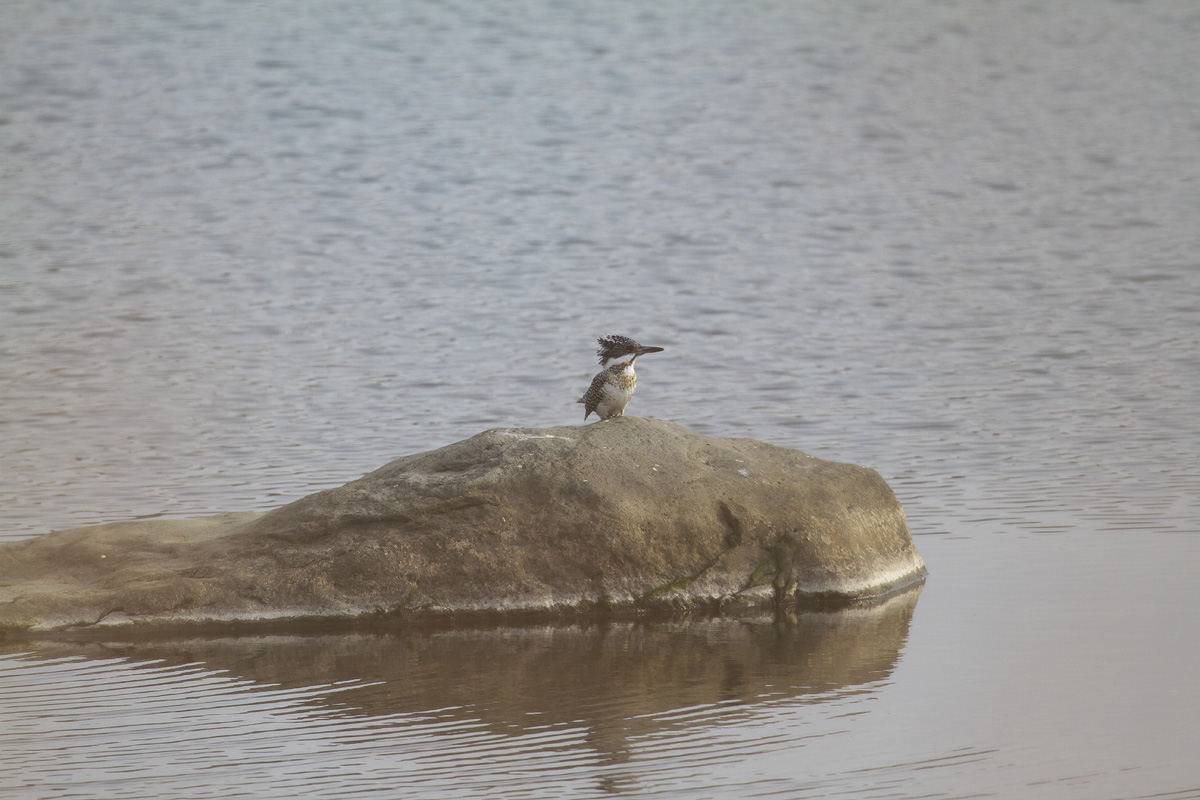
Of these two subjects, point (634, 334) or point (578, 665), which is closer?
point (578, 665)

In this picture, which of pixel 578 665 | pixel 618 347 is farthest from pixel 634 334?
pixel 578 665

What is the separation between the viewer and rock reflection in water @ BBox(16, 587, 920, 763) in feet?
22.9

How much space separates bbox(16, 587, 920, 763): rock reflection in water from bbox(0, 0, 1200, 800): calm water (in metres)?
0.03

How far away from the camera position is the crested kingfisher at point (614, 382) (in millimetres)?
9031

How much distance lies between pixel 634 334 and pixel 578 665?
32.4ft

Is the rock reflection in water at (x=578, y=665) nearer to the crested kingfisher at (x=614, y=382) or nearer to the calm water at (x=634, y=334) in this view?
the calm water at (x=634, y=334)

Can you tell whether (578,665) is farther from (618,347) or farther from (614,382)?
(618,347)

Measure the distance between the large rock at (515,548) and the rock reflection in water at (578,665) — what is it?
0.76ft

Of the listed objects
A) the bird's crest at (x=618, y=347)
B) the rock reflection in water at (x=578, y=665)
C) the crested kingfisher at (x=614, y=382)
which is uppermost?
the bird's crest at (x=618, y=347)

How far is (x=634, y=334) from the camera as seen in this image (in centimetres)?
1731

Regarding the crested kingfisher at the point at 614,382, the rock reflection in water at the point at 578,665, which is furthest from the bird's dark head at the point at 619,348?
the rock reflection in water at the point at 578,665

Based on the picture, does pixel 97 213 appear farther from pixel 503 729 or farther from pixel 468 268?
pixel 503 729

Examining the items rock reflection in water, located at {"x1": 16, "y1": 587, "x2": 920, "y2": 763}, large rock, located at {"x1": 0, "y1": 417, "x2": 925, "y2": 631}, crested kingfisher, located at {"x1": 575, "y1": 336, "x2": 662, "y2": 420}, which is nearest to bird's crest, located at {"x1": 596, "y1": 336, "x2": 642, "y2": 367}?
crested kingfisher, located at {"x1": 575, "y1": 336, "x2": 662, "y2": 420}

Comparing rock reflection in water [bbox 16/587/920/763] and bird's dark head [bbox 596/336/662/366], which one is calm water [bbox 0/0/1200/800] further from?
bird's dark head [bbox 596/336/662/366]
